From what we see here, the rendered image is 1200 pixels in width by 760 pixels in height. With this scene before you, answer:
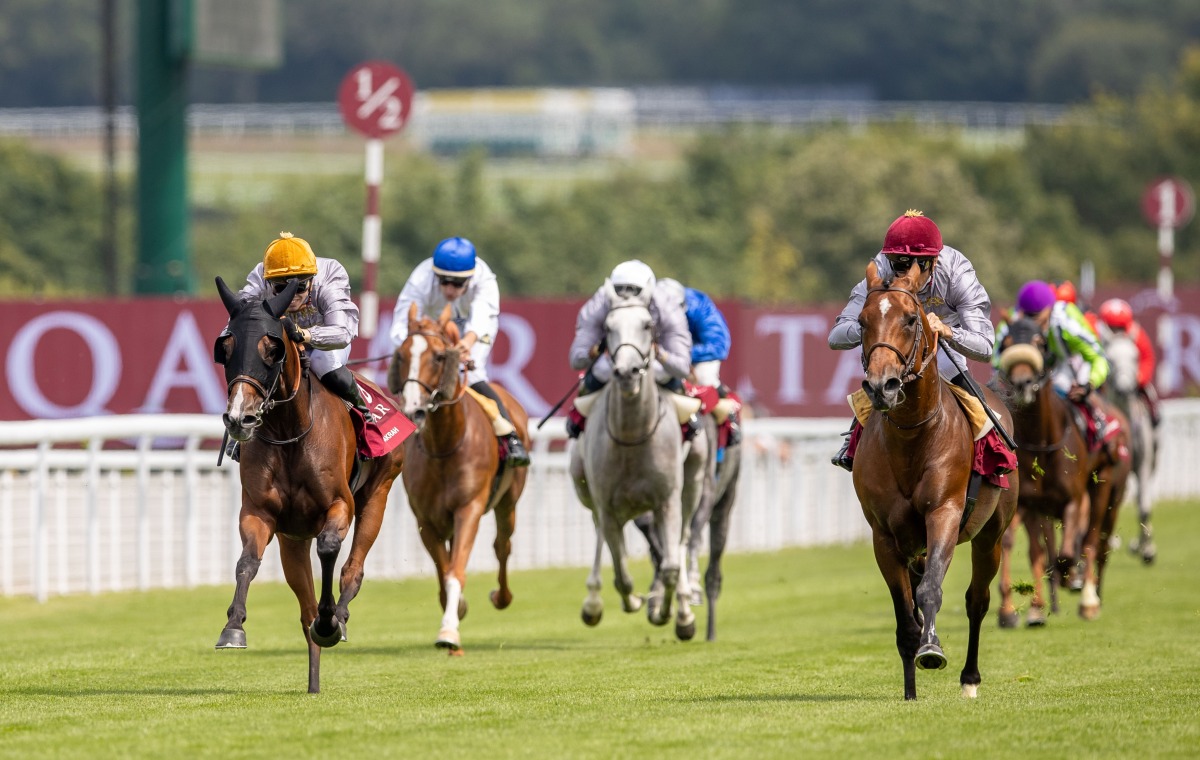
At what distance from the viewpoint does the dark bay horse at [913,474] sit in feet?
29.1

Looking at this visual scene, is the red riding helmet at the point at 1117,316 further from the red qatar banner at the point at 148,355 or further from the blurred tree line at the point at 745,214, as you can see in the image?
the blurred tree line at the point at 745,214

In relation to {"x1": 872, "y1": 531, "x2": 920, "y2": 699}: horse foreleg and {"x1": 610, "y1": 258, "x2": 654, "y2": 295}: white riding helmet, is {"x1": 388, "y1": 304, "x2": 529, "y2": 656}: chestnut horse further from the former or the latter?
{"x1": 872, "y1": 531, "x2": 920, "y2": 699}: horse foreleg

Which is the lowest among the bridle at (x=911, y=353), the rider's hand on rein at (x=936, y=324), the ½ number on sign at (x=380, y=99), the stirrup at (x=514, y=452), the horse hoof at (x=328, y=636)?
the horse hoof at (x=328, y=636)

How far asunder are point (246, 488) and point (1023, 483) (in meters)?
5.71

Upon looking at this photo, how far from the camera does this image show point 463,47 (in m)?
114

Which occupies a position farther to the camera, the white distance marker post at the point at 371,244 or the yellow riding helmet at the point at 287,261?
the white distance marker post at the point at 371,244

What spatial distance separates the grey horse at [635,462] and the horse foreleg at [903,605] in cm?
225

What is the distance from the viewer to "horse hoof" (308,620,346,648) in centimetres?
944

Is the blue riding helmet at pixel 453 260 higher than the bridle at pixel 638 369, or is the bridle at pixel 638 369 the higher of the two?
the blue riding helmet at pixel 453 260

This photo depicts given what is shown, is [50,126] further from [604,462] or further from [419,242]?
[604,462]

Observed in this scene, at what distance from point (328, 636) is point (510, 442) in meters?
2.89

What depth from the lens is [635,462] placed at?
466 inches

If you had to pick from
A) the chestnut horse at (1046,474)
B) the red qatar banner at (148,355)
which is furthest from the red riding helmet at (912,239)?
the red qatar banner at (148,355)

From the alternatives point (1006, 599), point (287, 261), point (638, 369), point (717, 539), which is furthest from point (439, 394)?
point (1006, 599)
